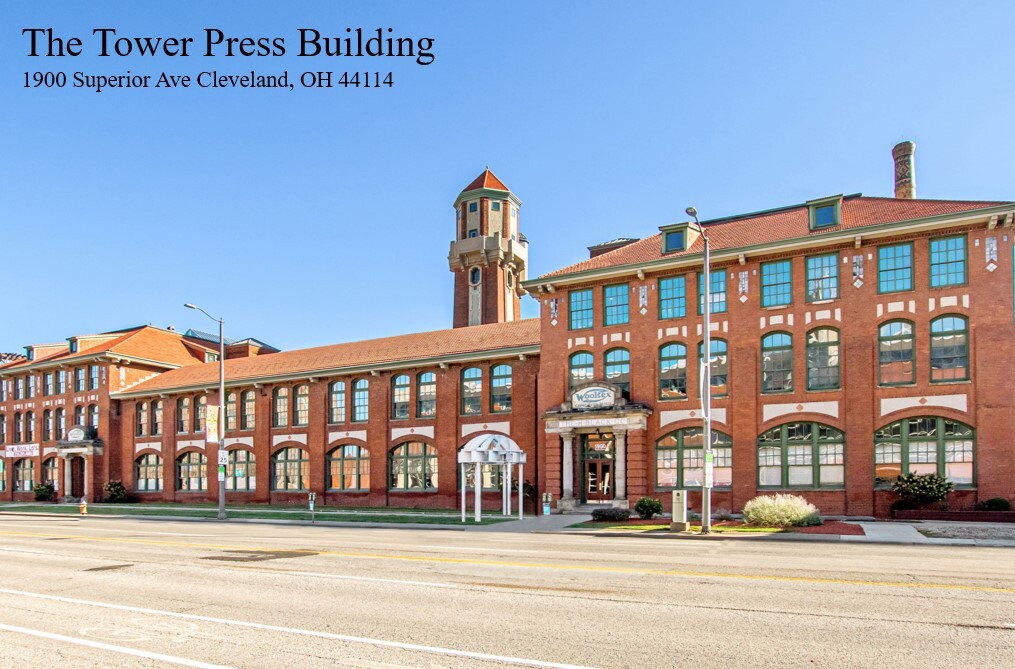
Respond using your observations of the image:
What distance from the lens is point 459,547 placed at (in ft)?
66.5

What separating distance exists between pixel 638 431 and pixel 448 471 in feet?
37.9

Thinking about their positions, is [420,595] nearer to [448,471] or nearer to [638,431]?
[638,431]

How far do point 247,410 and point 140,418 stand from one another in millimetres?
10989

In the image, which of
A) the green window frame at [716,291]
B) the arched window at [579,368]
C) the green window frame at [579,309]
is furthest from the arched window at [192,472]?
the green window frame at [716,291]

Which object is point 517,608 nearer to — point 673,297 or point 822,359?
point 822,359

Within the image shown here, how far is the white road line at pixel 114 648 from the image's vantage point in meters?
8.02

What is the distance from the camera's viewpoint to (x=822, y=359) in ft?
101

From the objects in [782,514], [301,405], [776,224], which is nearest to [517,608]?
[782,514]

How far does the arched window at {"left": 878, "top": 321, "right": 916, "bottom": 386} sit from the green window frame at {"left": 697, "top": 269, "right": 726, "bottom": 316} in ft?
19.9

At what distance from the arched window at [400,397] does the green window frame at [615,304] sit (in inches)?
501

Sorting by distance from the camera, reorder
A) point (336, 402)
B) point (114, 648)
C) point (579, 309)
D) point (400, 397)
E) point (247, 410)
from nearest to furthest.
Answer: point (114, 648), point (579, 309), point (400, 397), point (336, 402), point (247, 410)

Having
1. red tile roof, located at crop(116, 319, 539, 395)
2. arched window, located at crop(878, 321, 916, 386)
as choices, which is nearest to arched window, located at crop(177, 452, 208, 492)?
red tile roof, located at crop(116, 319, 539, 395)

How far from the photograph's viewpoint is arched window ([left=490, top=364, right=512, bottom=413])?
39531mm

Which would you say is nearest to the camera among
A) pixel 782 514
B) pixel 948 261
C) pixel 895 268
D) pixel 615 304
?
pixel 782 514
